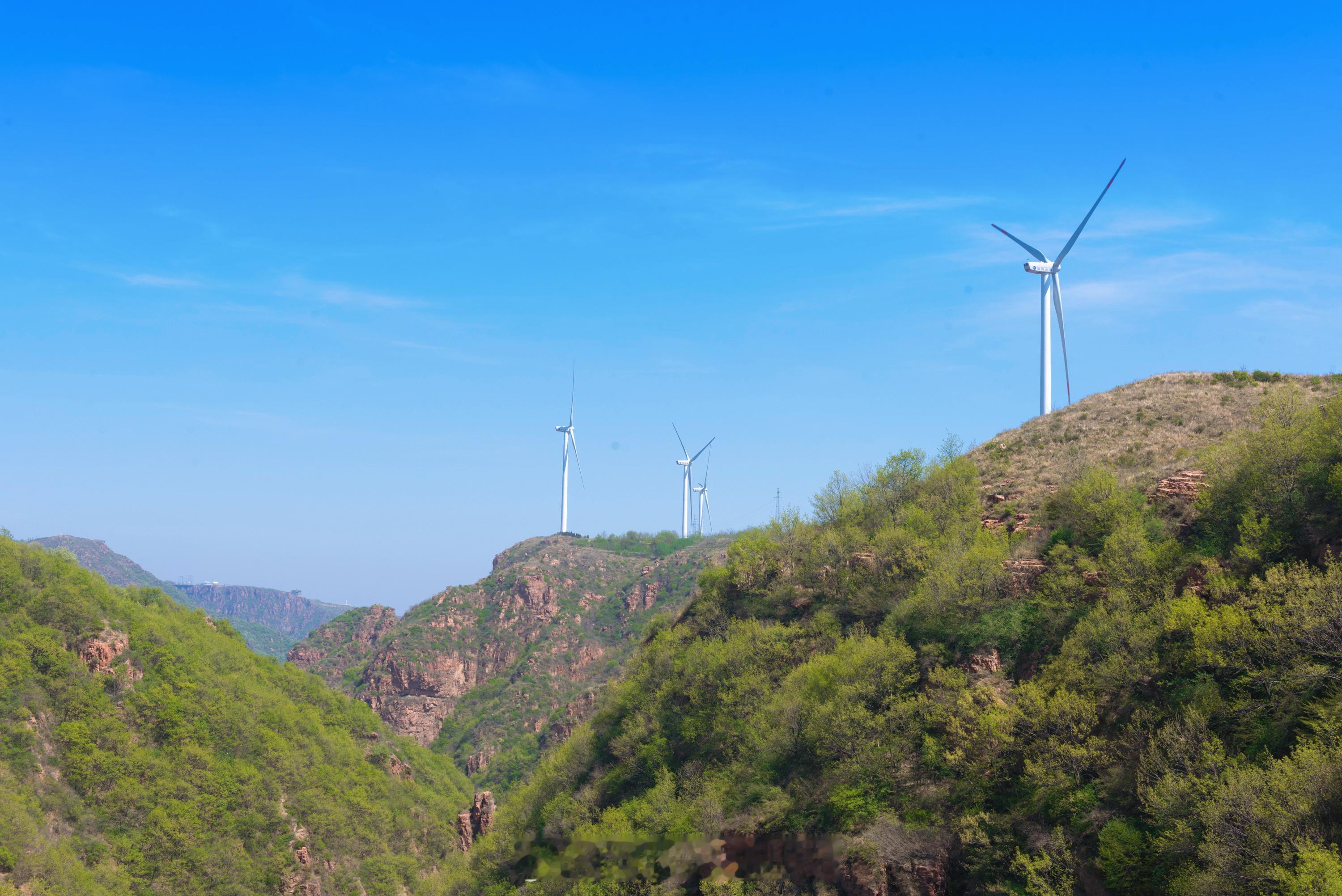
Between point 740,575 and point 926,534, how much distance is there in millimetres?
20494

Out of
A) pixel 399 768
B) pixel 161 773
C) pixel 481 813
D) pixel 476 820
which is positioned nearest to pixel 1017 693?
pixel 481 813

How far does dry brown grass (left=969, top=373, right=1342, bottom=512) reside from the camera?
252ft

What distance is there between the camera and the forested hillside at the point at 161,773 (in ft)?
320

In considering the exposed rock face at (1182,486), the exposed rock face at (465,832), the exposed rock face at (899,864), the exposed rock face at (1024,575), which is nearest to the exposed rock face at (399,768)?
the exposed rock face at (465,832)

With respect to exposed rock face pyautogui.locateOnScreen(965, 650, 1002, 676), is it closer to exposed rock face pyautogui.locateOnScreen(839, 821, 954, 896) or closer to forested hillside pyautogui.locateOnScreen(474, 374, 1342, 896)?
forested hillside pyautogui.locateOnScreen(474, 374, 1342, 896)

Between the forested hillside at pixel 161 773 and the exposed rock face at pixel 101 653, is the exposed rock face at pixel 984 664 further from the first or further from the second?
the exposed rock face at pixel 101 653

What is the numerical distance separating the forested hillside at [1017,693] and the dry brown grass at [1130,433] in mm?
601

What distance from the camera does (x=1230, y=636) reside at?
44375 millimetres

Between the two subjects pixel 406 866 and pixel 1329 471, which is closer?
pixel 1329 471

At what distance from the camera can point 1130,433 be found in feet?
276

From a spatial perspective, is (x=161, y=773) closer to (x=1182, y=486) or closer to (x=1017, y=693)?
(x=1017, y=693)

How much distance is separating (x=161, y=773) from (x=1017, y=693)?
97270 mm

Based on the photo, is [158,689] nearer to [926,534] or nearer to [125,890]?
[125,890]

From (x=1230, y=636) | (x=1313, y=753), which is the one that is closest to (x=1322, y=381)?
(x=1230, y=636)
